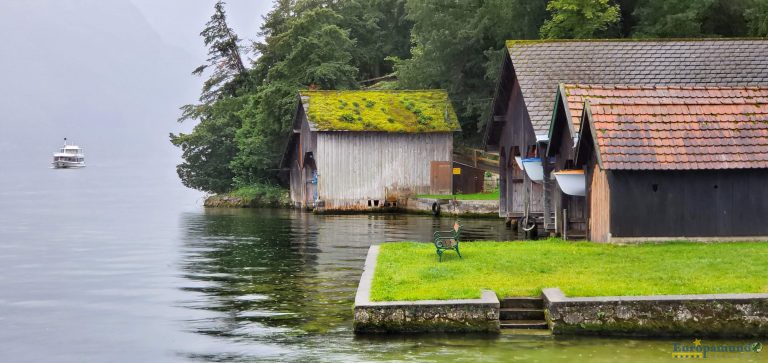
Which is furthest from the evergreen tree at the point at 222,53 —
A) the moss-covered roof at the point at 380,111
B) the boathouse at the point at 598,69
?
the boathouse at the point at 598,69

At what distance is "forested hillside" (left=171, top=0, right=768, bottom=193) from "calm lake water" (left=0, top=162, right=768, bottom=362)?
1577cm

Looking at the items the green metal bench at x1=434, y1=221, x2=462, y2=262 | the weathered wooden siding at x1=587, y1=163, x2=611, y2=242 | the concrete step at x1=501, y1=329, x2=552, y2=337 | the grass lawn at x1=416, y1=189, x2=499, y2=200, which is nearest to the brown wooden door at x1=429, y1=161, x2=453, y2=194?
the grass lawn at x1=416, y1=189, x2=499, y2=200

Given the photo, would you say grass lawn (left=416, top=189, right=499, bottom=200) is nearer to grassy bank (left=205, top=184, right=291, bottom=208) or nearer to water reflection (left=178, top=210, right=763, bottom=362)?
water reflection (left=178, top=210, right=763, bottom=362)

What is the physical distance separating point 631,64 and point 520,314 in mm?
21097

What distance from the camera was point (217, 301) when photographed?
2425cm

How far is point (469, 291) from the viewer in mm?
19594

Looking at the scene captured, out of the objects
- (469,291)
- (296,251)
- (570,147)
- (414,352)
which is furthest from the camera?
(296,251)

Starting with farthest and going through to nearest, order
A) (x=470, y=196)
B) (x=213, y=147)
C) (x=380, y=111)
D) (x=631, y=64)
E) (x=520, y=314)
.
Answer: (x=213, y=147) → (x=380, y=111) → (x=470, y=196) → (x=631, y=64) → (x=520, y=314)

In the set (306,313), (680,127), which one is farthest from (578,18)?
(306,313)

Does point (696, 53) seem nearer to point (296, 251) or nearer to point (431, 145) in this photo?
point (296, 251)

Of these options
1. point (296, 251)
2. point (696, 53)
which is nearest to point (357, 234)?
point (296, 251)

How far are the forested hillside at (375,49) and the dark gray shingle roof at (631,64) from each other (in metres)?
13.8

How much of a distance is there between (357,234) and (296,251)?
727 centimetres

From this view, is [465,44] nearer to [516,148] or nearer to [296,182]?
[296,182]
